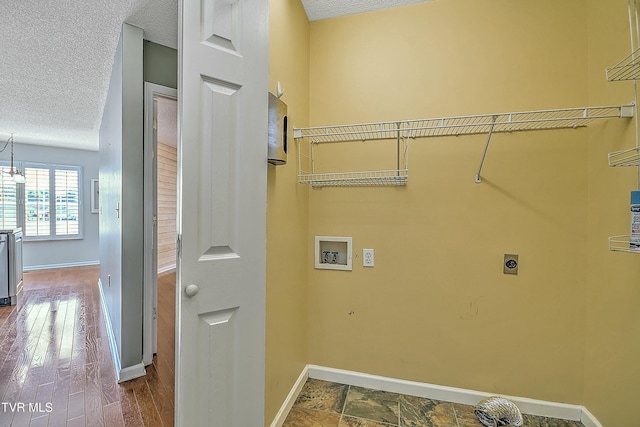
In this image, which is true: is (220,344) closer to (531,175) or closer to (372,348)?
(372,348)

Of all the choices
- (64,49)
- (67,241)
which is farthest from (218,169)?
(67,241)

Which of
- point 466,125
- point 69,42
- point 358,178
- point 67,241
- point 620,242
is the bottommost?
point 67,241

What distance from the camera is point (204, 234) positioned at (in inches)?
41.6

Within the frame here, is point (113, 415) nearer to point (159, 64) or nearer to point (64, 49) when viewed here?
point (159, 64)

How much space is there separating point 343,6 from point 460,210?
1.62 m

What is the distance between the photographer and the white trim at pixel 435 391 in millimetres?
1673

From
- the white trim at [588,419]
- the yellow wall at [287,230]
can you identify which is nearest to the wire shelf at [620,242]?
the white trim at [588,419]

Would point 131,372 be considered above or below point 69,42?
below

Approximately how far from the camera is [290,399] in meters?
1.75

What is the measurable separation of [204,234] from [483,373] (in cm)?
193

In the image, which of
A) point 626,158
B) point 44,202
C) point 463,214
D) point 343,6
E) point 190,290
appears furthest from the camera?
point 44,202

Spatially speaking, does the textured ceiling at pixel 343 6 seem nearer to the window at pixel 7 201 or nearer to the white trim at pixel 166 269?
the white trim at pixel 166 269

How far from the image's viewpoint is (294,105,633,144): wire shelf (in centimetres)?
152

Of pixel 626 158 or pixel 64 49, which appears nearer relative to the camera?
pixel 626 158
